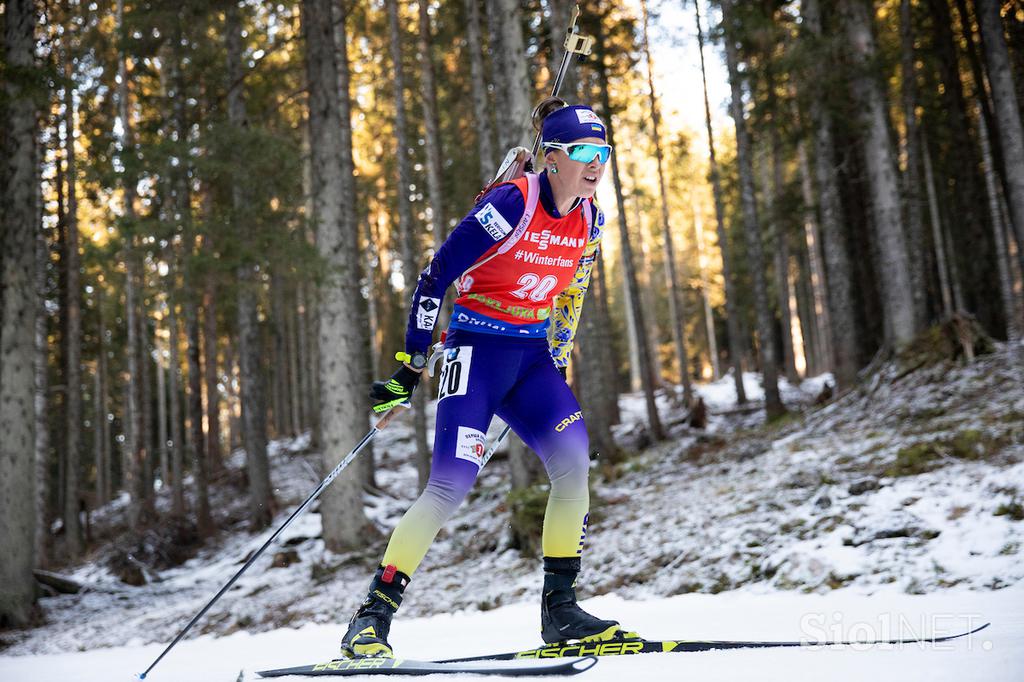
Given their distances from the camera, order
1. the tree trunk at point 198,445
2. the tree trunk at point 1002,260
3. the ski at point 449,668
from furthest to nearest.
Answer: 1. the tree trunk at point 198,445
2. the tree trunk at point 1002,260
3. the ski at point 449,668

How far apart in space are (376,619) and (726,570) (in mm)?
3453

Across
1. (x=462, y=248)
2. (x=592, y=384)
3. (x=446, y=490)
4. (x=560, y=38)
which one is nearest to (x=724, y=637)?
(x=446, y=490)

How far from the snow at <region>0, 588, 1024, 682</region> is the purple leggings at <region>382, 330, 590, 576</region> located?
703mm

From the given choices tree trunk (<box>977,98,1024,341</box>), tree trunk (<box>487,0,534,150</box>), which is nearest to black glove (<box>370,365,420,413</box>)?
tree trunk (<box>487,0,534,150</box>)

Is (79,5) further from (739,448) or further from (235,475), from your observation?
(739,448)

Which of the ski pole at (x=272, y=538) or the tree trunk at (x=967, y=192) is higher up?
the tree trunk at (x=967, y=192)

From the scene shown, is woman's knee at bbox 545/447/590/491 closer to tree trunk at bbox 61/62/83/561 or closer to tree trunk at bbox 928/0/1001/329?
tree trunk at bbox 928/0/1001/329

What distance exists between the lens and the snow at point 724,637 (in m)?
2.61

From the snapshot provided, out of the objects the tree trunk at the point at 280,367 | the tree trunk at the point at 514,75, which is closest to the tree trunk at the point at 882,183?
the tree trunk at the point at 514,75

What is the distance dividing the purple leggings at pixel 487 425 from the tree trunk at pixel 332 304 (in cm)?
796

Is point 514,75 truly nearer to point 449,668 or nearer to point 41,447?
point 449,668

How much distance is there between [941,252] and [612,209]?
13.9 meters

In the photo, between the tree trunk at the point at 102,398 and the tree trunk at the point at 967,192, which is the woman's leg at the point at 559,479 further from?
the tree trunk at the point at 102,398

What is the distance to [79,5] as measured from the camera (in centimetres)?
1578
